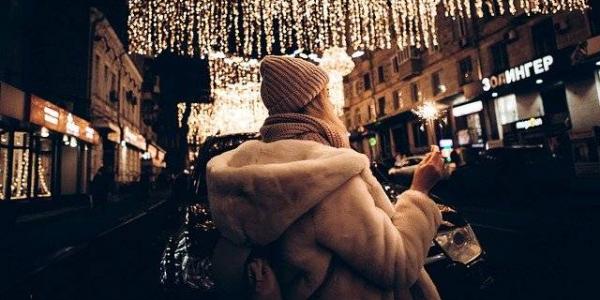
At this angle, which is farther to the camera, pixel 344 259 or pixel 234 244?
pixel 234 244

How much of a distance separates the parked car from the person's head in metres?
11.3

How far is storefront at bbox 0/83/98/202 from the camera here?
35.3 feet

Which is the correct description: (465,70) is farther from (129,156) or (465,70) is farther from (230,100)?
(129,156)

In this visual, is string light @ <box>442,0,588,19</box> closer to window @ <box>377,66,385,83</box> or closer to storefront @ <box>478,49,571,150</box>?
storefront @ <box>478,49,571,150</box>

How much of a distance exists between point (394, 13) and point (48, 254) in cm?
1238

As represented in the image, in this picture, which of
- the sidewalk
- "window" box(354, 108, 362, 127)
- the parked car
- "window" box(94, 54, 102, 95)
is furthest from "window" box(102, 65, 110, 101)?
"window" box(354, 108, 362, 127)

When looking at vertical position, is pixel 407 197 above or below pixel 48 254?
above

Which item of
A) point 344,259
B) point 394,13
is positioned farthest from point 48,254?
point 394,13

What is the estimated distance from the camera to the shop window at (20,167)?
475 inches

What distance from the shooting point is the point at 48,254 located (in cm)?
627

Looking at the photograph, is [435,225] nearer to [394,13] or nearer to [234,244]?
[234,244]

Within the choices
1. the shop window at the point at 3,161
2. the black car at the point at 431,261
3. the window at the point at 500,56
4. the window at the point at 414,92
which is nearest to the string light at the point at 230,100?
the shop window at the point at 3,161

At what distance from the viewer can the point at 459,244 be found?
2625mm

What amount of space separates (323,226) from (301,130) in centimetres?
43
